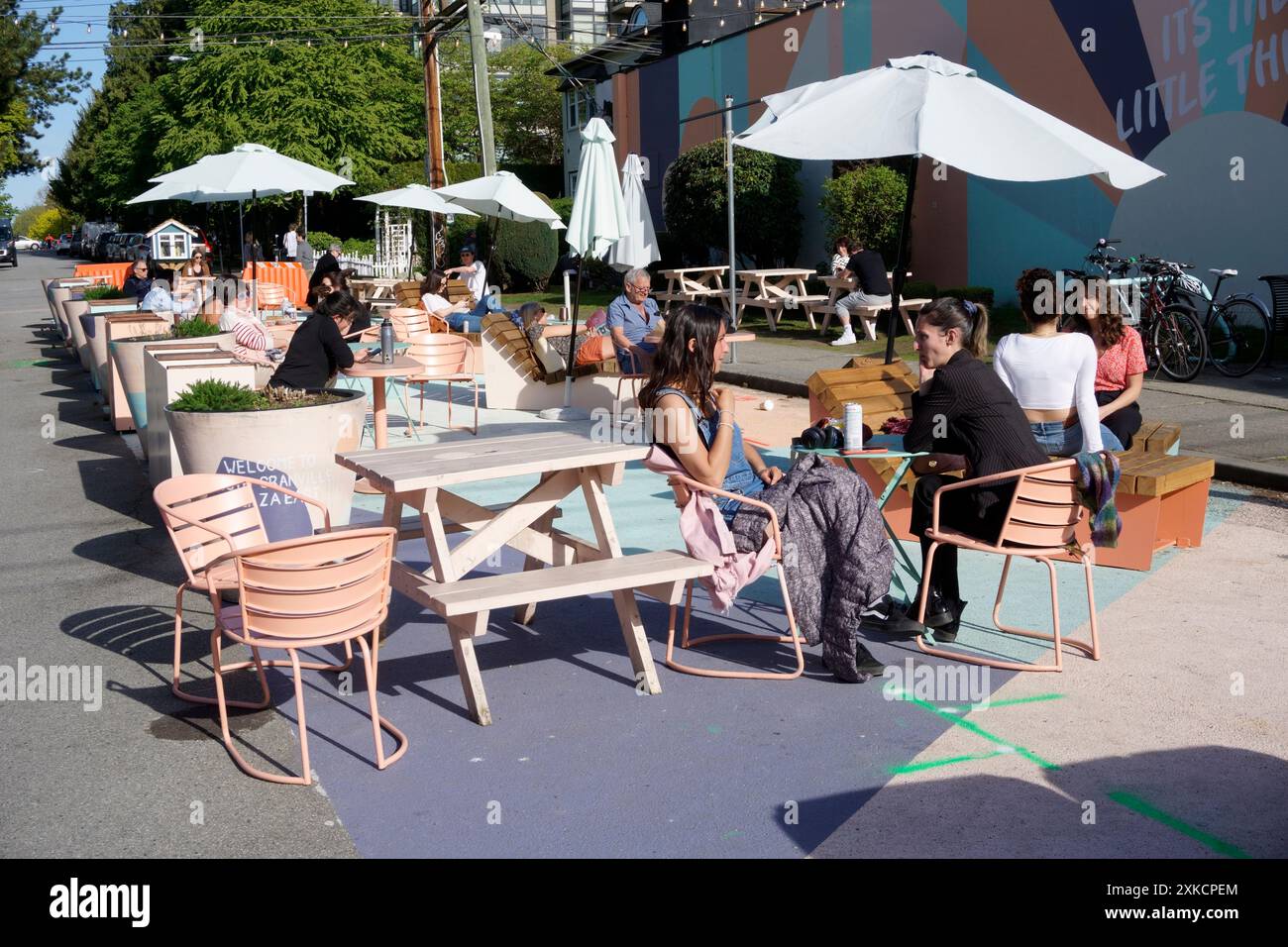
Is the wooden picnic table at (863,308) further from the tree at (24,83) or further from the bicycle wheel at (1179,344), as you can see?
the tree at (24,83)

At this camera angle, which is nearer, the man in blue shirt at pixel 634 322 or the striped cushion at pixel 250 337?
the striped cushion at pixel 250 337

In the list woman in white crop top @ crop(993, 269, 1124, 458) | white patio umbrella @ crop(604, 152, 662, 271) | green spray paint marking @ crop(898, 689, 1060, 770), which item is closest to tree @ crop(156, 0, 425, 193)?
white patio umbrella @ crop(604, 152, 662, 271)

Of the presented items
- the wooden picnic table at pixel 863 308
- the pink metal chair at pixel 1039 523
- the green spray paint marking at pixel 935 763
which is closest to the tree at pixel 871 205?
the wooden picnic table at pixel 863 308

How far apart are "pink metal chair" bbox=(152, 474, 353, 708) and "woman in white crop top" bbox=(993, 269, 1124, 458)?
3.52m

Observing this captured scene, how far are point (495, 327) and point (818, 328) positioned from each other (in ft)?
25.4

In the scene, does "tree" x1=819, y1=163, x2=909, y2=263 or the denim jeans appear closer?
the denim jeans

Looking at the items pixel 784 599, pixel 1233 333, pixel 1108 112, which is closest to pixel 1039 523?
pixel 784 599

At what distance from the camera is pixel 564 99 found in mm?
40094

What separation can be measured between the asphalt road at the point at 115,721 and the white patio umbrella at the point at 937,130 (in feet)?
14.4

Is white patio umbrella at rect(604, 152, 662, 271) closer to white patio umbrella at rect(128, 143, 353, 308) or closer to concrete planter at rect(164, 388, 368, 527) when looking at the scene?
white patio umbrella at rect(128, 143, 353, 308)

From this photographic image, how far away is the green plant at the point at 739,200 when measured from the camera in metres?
22.6

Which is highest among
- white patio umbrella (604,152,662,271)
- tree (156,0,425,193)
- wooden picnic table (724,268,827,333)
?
tree (156,0,425,193)

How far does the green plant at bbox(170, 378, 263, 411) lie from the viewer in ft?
23.1
